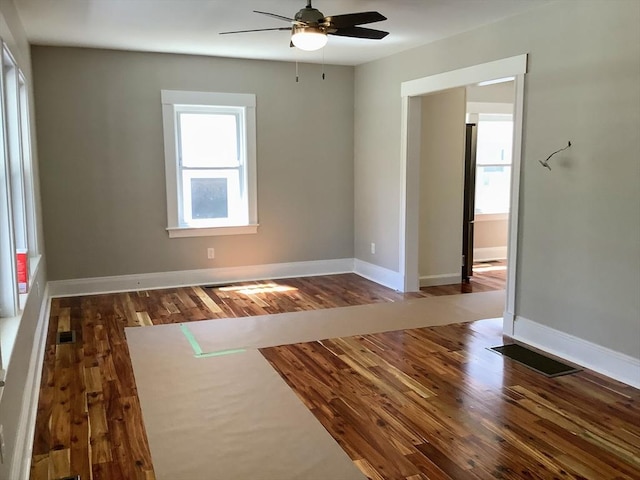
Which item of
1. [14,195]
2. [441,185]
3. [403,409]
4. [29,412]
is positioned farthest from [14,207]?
[441,185]

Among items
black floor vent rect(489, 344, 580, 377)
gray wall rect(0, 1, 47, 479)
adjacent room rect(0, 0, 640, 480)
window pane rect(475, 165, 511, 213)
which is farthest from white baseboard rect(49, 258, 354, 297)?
black floor vent rect(489, 344, 580, 377)

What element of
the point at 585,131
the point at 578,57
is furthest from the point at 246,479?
the point at 578,57

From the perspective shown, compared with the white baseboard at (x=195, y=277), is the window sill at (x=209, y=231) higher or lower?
higher

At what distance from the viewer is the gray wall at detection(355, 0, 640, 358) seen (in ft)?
11.5

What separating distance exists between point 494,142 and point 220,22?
181 inches

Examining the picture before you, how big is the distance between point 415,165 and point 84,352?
3.57 metres

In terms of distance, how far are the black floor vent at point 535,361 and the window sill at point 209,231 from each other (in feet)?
10.7

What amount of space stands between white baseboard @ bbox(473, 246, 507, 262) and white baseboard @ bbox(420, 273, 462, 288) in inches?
56.6

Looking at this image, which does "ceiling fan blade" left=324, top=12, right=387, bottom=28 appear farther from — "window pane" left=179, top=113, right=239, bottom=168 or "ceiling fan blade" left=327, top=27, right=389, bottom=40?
"window pane" left=179, top=113, right=239, bottom=168

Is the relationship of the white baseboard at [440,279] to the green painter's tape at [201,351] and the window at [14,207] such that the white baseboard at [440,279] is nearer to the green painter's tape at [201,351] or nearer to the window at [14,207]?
the green painter's tape at [201,351]

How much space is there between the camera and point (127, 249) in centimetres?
605

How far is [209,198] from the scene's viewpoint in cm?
643

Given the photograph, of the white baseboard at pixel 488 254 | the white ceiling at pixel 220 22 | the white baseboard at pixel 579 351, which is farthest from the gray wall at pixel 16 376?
the white baseboard at pixel 488 254

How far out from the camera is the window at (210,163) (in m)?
6.12
